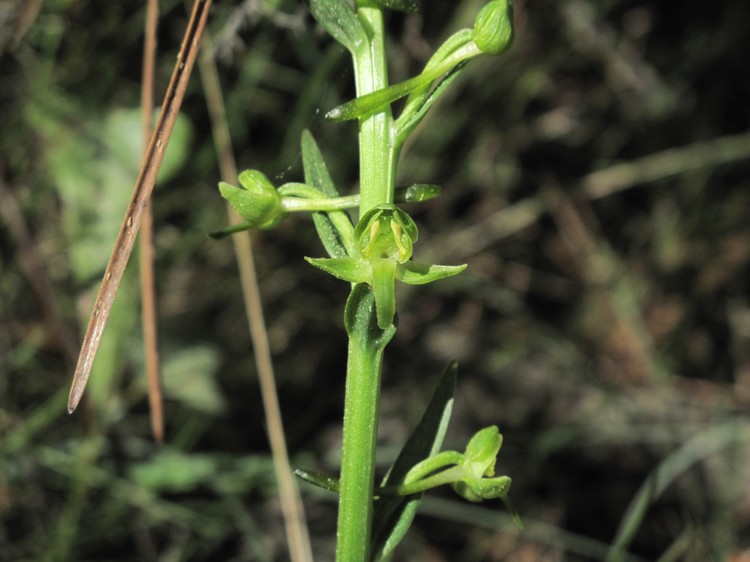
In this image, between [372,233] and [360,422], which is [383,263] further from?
[360,422]

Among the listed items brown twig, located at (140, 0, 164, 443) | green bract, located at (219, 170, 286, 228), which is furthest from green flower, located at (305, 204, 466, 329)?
brown twig, located at (140, 0, 164, 443)

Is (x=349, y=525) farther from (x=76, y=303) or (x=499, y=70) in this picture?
(x=499, y=70)

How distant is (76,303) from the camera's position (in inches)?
103

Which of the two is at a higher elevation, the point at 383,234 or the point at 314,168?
the point at 314,168

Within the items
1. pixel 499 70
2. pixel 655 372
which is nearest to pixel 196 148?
pixel 499 70

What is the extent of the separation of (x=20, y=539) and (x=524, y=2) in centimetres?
251

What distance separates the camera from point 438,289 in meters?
3.20

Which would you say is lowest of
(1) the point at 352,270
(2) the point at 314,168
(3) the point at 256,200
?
(1) the point at 352,270

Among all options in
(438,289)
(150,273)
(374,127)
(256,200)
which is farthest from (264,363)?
(438,289)

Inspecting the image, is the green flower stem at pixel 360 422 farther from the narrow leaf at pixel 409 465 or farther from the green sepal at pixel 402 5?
the green sepal at pixel 402 5

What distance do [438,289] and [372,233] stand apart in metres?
1.91

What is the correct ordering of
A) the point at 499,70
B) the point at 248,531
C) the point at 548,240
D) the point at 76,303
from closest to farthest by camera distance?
→ the point at 248,531 → the point at 76,303 → the point at 499,70 → the point at 548,240

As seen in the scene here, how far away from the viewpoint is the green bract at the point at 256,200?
54.5 inches

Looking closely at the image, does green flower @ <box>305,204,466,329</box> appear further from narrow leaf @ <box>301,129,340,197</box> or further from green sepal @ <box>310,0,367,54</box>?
green sepal @ <box>310,0,367,54</box>
